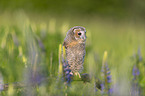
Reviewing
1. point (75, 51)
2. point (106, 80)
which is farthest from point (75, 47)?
point (106, 80)

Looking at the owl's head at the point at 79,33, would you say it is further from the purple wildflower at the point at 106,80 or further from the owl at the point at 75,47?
the purple wildflower at the point at 106,80

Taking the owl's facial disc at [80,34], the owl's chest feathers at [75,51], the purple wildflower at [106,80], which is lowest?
the purple wildflower at [106,80]

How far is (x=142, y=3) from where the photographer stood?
14.2 meters

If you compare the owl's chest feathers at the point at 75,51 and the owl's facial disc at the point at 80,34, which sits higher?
the owl's facial disc at the point at 80,34

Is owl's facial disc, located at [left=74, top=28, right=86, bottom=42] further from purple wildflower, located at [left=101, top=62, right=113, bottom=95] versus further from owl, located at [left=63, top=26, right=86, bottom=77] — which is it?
purple wildflower, located at [left=101, top=62, right=113, bottom=95]

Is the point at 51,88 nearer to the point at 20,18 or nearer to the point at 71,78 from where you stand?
the point at 71,78

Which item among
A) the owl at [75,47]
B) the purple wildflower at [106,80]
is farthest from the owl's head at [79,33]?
the purple wildflower at [106,80]

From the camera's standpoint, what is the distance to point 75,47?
70 cm

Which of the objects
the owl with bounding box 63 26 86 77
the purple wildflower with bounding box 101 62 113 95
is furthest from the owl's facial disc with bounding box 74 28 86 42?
the purple wildflower with bounding box 101 62 113 95

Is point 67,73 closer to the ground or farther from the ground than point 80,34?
closer to the ground

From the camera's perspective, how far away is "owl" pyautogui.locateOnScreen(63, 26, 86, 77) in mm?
665

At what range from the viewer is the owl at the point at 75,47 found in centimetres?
66

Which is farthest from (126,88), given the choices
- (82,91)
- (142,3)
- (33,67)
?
(142,3)

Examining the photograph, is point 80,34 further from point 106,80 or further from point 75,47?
point 106,80
